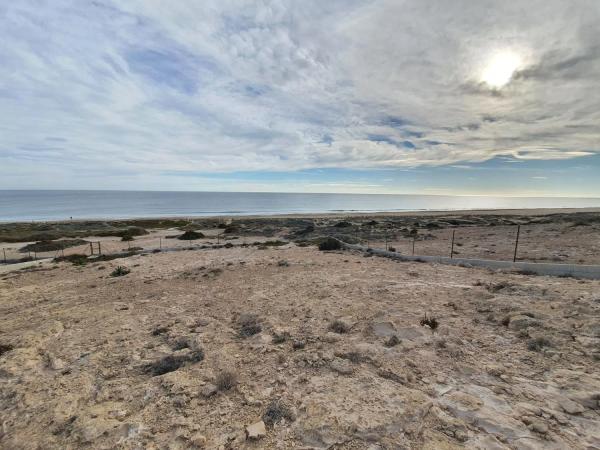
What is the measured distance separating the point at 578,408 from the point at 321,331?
174 inches

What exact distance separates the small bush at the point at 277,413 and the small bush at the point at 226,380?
917mm

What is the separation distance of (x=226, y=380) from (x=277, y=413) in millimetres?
1261

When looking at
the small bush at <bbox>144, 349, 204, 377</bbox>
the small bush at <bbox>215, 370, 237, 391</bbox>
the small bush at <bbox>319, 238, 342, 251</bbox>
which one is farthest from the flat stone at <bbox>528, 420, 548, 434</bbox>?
the small bush at <bbox>319, 238, 342, 251</bbox>

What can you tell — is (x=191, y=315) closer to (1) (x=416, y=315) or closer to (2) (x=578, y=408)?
(1) (x=416, y=315)

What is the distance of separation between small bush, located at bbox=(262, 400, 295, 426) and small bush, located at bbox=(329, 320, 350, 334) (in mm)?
2721

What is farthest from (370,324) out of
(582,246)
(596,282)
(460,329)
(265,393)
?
(582,246)

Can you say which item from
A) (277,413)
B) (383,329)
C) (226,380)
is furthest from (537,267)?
(226,380)

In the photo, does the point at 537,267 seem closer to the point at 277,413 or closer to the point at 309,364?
the point at 309,364

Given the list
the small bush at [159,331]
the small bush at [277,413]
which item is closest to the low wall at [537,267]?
the small bush at [277,413]

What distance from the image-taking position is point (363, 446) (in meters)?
3.55

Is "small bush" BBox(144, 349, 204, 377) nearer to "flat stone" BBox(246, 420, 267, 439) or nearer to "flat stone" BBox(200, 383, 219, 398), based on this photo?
"flat stone" BBox(200, 383, 219, 398)

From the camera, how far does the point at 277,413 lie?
13.8ft

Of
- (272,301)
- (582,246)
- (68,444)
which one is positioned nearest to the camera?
(68,444)

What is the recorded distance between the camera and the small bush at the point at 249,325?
7129 millimetres
